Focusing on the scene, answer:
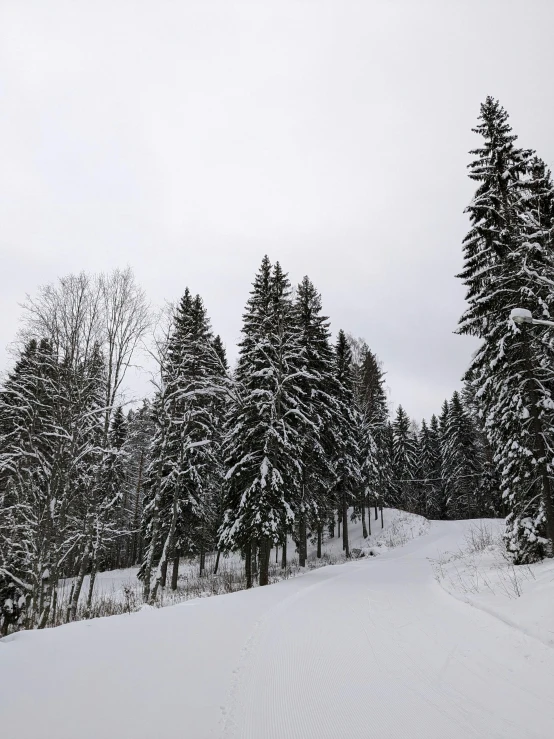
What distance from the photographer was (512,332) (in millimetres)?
11453

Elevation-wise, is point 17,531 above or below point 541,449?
below

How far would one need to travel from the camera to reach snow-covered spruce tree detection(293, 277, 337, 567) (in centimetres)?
1902

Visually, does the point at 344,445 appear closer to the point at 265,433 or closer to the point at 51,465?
the point at 265,433

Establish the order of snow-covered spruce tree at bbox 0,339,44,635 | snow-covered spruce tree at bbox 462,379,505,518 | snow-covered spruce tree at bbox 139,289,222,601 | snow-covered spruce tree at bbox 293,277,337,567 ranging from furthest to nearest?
snow-covered spruce tree at bbox 462,379,505,518 < snow-covered spruce tree at bbox 293,277,337,567 < snow-covered spruce tree at bbox 139,289,222,601 < snow-covered spruce tree at bbox 0,339,44,635

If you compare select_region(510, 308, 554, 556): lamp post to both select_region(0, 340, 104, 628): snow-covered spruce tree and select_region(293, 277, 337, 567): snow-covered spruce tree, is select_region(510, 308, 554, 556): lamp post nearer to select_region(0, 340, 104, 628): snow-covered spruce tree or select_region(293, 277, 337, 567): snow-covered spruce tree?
select_region(293, 277, 337, 567): snow-covered spruce tree

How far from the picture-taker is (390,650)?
17.5 ft

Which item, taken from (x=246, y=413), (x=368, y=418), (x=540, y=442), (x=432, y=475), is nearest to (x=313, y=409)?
(x=246, y=413)

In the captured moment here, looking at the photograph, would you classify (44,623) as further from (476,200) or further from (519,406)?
(476,200)

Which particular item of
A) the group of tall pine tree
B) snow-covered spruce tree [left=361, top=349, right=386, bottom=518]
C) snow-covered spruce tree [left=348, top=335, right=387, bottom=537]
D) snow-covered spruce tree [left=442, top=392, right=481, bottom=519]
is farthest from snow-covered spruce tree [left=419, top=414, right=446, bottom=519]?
the group of tall pine tree

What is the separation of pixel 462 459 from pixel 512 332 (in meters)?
36.7

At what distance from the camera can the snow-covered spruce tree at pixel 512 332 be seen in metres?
11.3

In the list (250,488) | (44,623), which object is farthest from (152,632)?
(250,488)

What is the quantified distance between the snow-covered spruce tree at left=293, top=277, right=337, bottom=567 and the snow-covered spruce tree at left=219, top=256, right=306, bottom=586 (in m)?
0.88

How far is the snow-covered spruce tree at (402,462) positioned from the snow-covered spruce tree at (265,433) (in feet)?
116
